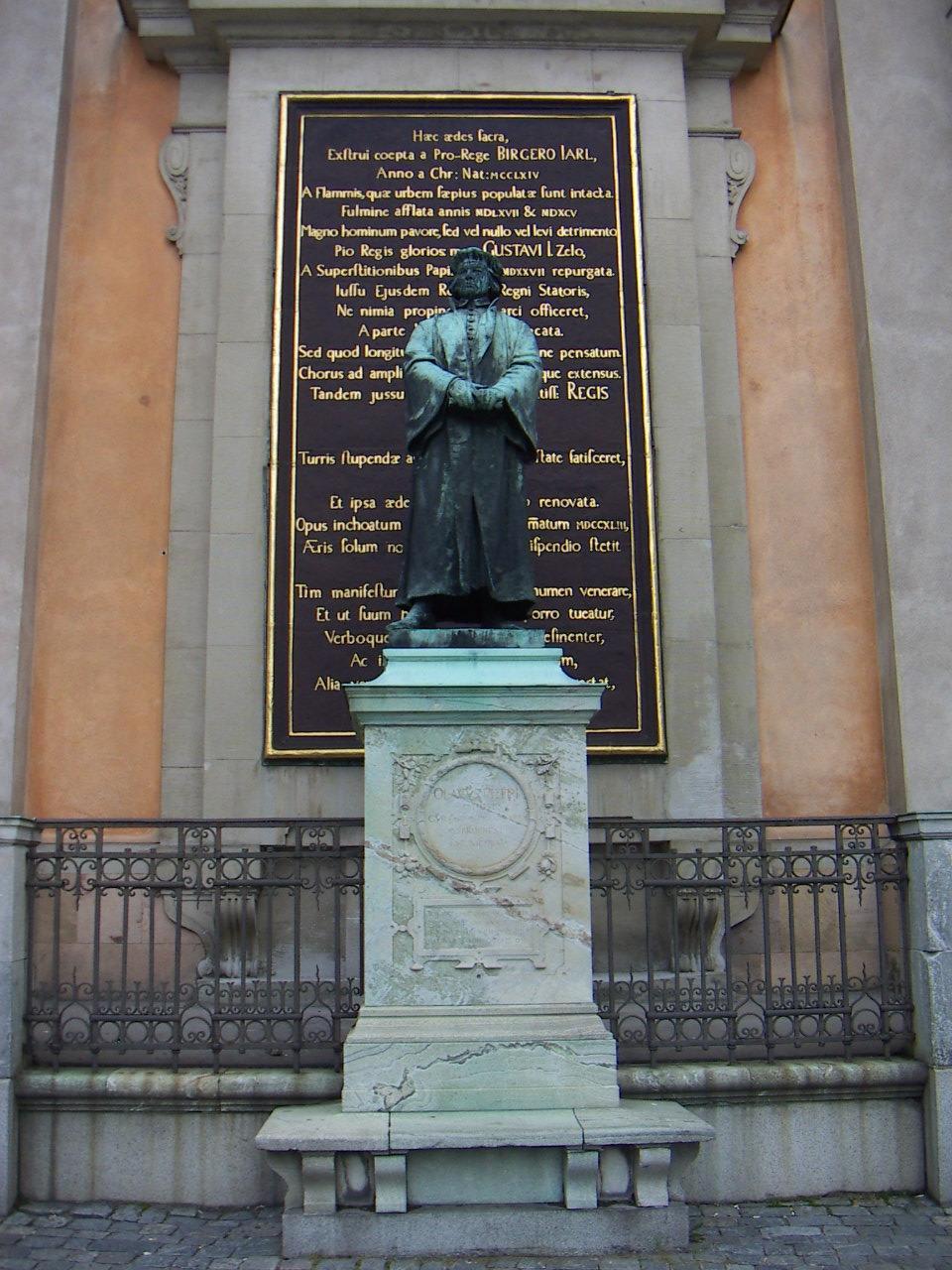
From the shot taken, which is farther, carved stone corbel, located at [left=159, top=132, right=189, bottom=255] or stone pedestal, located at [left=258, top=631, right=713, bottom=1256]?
carved stone corbel, located at [left=159, top=132, right=189, bottom=255]

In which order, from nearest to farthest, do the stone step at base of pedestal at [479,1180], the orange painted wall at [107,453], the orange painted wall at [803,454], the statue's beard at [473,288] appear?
the stone step at base of pedestal at [479,1180] → the statue's beard at [473,288] → the orange painted wall at [107,453] → the orange painted wall at [803,454]

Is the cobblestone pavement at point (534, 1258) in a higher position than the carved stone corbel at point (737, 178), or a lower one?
lower

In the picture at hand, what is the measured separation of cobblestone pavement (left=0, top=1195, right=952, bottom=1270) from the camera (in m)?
6.25

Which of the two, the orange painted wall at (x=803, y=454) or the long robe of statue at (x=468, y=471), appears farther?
the orange painted wall at (x=803, y=454)

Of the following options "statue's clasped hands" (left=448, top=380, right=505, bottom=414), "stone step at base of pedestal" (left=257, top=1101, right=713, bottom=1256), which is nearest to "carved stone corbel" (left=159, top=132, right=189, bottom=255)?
"statue's clasped hands" (left=448, top=380, right=505, bottom=414)

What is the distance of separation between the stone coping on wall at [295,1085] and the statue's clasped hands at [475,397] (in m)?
3.99

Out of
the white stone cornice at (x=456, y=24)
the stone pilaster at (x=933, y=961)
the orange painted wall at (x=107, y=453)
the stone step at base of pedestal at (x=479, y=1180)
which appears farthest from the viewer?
the white stone cornice at (x=456, y=24)

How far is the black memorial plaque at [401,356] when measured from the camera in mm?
9492

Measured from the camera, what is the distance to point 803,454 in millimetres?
10195

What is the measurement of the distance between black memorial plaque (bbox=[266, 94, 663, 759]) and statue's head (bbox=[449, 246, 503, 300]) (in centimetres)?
235

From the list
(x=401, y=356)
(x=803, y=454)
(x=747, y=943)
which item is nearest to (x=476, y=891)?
(x=747, y=943)

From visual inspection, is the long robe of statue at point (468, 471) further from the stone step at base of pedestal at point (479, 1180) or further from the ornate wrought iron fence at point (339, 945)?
the stone step at base of pedestal at point (479, 1180)

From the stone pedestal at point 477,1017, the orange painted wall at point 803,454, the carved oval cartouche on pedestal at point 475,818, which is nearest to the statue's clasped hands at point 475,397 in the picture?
the stone pedestal at point 477,1017

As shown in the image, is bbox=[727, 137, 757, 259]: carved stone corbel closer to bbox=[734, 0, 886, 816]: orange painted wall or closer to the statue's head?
bbox=[734, 0, 886, 816]: orange painted wall
